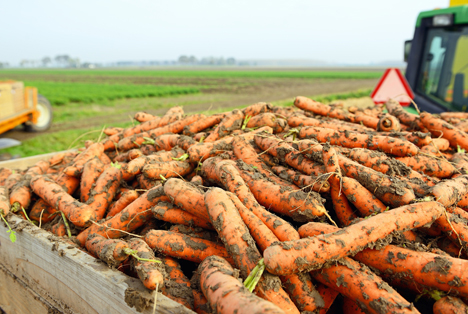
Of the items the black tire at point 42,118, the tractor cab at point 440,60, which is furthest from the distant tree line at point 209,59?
the tractor cab at point 440,60

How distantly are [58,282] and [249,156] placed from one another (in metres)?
1.58

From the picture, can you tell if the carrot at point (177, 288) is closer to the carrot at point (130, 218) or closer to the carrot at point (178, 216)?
the carrot at point (178, 216)

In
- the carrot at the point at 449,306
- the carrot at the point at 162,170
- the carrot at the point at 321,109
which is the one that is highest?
the carrot at the point at 321,109

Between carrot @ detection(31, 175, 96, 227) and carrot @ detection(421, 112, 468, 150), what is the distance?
3.15 m

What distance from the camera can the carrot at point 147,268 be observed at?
1561mm

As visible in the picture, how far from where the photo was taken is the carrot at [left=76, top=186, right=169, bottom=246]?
238 cm

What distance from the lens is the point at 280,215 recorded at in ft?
7.63

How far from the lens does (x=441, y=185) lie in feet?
6.68

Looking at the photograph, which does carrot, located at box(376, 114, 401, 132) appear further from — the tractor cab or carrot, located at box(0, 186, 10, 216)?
the tractor cab

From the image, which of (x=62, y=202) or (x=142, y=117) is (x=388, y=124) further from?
(x=62, y=202)

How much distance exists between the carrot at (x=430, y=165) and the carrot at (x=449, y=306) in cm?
113

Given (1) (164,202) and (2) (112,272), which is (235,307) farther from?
(1) (164,202)

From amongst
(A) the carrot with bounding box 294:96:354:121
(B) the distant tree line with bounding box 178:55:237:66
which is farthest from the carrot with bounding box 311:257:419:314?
(B) the distant tree line with bounding box 178:55:237:66

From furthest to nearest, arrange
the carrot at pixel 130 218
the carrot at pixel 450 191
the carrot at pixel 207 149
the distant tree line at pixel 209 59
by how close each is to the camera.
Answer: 1. the distant tree line at pixel 209 59
2. the carrot at pixel 207 149
3. the carrot at pixel 130 218
4. the carrot at pixel 450 191
